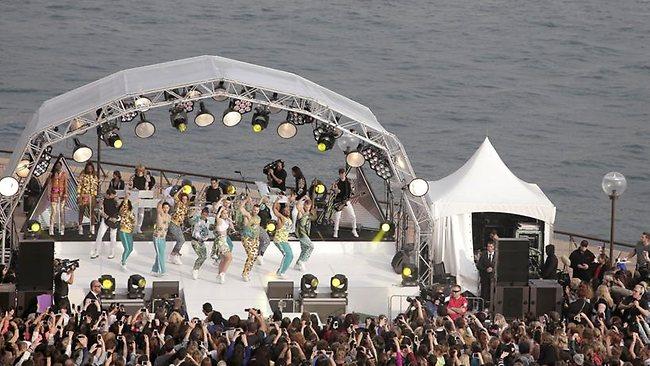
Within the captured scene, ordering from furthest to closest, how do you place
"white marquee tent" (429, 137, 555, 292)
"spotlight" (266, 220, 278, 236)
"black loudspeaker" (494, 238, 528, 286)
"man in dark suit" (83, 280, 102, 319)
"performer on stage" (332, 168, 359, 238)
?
"performer on stage" (332, 168, 359, 238) < "spotlight" (266, 220, 278, 236) < "white marquee tent" (429, 137, 555, 292) < "black loudspeaker" (494, 238, 528, 286) < "man in dark suit" (83, 280, 102, 319)

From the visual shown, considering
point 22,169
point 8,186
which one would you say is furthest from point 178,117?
point 8,186

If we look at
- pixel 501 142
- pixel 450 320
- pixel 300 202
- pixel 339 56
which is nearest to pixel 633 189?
pixel 501 142

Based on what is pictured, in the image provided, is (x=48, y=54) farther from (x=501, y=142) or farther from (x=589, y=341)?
(x=589, y=341)

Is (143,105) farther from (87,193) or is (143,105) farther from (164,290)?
(164,290)

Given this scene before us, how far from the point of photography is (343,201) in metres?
28.0

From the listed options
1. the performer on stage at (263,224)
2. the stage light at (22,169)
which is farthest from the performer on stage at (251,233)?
the stage light at (22,169)

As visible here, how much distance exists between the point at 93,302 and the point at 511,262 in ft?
21.0

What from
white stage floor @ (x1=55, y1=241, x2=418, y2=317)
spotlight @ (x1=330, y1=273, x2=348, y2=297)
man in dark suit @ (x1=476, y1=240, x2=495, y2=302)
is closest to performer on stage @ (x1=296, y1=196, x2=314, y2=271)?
white stage floor @ (x1=55, y1=241, x2=418, y2=317)

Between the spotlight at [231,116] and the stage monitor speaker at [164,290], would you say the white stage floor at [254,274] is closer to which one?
the stage monitor speaker at [164,290]

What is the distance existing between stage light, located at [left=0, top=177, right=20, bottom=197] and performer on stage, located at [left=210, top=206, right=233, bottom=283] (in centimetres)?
319

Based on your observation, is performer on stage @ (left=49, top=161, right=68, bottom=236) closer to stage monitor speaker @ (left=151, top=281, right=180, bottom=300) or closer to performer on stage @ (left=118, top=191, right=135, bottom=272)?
performer on stage @ (left=118, top=191, right=135, bottom=272)

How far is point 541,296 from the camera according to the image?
24500 mm

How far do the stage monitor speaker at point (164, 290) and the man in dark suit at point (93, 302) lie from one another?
1.31 meters

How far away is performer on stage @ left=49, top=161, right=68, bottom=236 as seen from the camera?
88.4ft
